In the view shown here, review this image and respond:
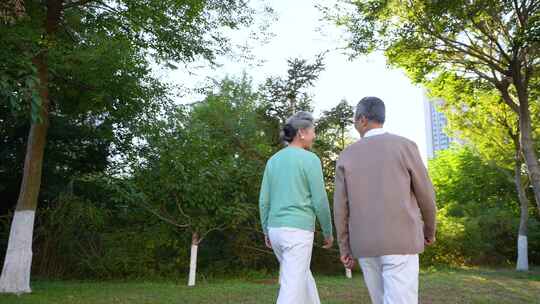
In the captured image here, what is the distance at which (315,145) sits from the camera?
15.8 m

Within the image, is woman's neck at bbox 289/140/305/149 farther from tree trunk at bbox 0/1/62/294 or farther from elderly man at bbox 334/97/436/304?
tree trunk at bbox 0/1/62/294

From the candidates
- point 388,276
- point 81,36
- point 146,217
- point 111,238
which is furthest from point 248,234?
point 388,276

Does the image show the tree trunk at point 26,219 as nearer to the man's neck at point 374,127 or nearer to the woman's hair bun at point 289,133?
the woman's hair bun at point 289,133

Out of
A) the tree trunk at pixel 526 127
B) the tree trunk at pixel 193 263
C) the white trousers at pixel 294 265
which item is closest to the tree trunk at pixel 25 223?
the tree trunk at pixel 193 263

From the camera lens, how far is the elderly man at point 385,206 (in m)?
2.99

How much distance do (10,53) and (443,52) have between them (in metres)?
11.2

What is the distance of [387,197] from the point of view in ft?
10.0

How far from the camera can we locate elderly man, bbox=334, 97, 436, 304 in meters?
2.99

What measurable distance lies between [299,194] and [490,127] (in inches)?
648

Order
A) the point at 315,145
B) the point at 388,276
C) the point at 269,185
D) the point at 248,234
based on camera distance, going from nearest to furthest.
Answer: the point at 388,276
the point at 269,185
the point at 248,234
the point at 315,145

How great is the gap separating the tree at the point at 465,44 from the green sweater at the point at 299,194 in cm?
1002

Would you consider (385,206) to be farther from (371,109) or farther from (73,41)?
(73,41)

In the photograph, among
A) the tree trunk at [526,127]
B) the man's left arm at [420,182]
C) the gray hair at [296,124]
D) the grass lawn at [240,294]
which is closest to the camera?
the man's left arm at [420,182]

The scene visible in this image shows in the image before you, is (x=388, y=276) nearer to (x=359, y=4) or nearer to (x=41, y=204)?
(x=359, y=4)
